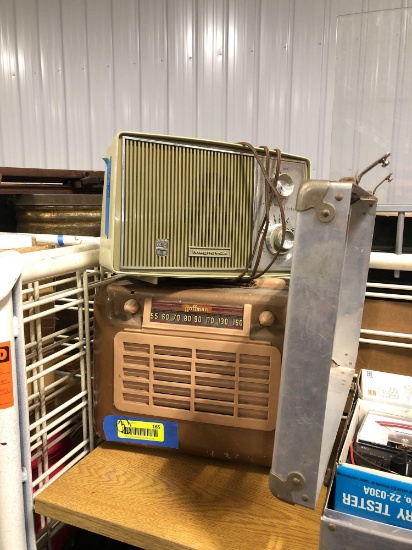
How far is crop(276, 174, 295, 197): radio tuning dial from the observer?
81 centimetres

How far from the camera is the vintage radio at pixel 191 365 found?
0.73 m

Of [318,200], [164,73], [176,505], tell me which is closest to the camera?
[318,200]

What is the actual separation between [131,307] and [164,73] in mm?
1796

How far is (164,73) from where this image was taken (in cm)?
221

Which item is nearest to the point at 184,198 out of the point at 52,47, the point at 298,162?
the point at 298,162

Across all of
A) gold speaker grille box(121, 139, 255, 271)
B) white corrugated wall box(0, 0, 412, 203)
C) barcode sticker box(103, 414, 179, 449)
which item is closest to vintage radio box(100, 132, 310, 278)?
gold speaker grille box(121, 139, 255, 271)

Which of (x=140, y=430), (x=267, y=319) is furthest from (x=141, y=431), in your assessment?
(x=267, y=319)

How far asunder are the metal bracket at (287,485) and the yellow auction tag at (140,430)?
0.34 m

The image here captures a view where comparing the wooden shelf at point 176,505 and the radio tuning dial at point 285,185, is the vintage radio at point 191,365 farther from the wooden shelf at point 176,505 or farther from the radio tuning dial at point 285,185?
the radio tuning dial at point 285,185

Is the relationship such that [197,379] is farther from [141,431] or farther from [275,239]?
[275,239]

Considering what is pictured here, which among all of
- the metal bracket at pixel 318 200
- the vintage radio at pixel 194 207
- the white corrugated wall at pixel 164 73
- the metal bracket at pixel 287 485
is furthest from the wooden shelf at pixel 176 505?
the white corrugated wall at pixel 164 73

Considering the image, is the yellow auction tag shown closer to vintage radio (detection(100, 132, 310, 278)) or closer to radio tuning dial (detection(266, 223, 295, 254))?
vintage radio (detection(100, 132, 310, 278))

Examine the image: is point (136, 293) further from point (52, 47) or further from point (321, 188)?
point (52, 47)

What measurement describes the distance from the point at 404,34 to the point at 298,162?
1.45 metres
